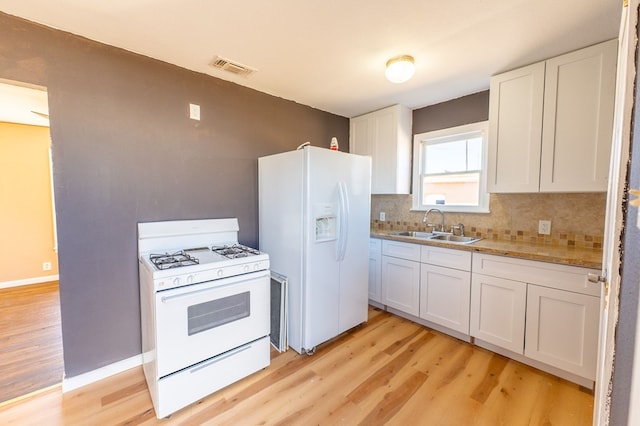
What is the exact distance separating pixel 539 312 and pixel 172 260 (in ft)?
8.55

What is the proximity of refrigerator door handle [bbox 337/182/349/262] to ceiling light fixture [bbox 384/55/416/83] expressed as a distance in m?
0.93

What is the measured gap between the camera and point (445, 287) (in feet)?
7.91

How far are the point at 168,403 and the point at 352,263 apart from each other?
1.63 metres

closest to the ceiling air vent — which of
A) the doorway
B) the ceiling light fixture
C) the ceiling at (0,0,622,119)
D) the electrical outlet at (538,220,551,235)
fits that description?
the ceiling at (0,0,622,119)

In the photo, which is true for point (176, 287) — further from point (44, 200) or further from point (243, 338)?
point (44, 200)

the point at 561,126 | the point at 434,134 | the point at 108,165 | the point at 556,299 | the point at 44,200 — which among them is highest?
the point at 434,134

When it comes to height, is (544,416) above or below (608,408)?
below

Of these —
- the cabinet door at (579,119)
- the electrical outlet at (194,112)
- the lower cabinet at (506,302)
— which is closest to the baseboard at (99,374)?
the electrical outlet at (194,112)

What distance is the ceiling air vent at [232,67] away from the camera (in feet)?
6.85

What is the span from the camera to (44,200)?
3727 mm

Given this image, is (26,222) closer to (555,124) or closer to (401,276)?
(401,276)

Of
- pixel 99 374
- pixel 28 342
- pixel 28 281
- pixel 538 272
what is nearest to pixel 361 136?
pixel 538 272

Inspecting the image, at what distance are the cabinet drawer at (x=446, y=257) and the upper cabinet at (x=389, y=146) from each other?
33.9 inches

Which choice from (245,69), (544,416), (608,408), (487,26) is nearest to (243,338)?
(608,408)
